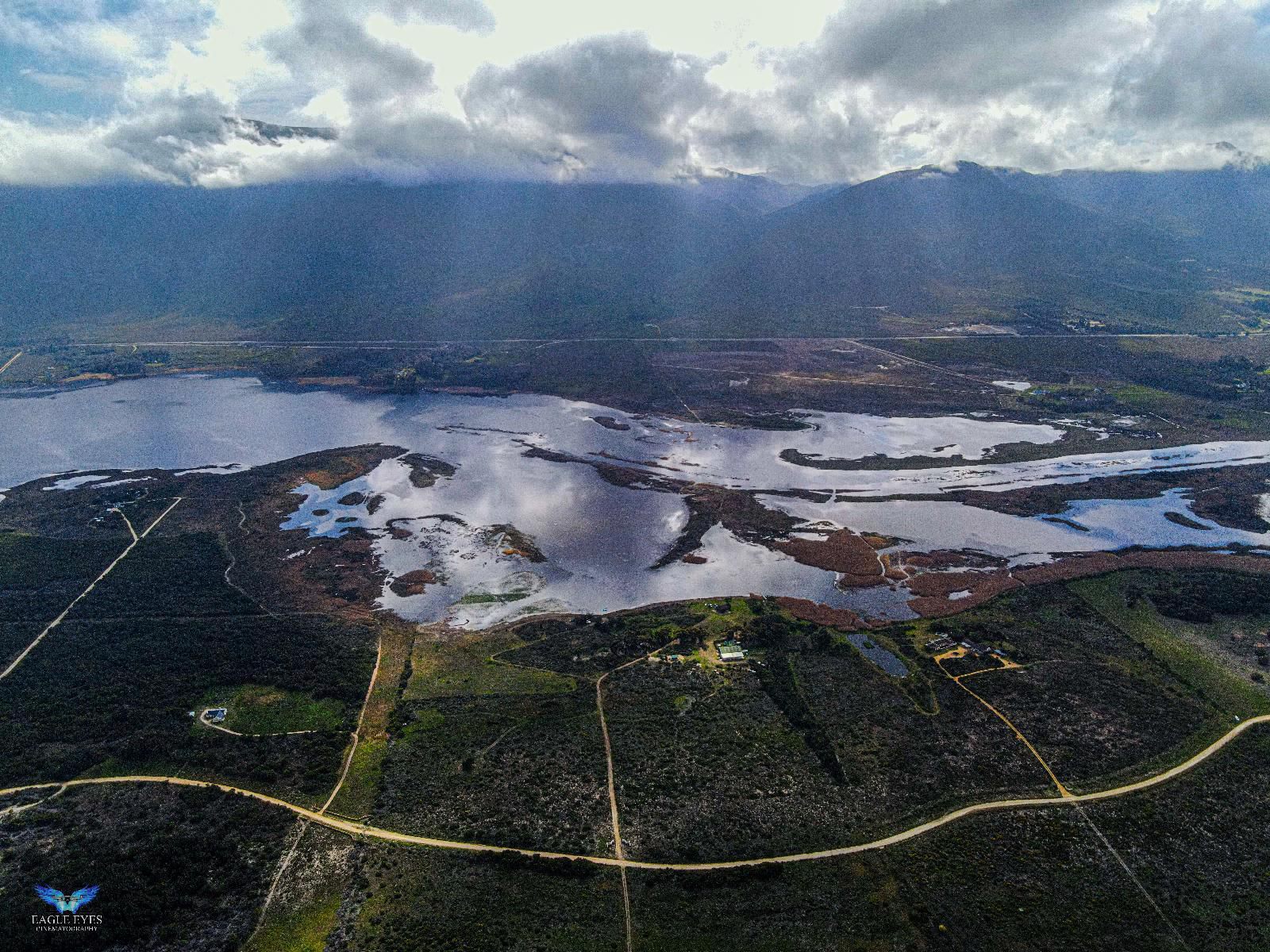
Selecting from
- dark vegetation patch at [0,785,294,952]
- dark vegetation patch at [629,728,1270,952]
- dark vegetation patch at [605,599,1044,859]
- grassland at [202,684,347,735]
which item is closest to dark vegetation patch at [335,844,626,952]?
dark vegetation patch at [629,728,1270,952]

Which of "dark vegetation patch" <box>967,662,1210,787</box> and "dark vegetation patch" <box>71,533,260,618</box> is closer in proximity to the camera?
"dark vegetation patch" <box>967,662,1210,787</box>

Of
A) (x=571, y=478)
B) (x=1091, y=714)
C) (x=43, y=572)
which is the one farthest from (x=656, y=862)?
(x=43, y=572)

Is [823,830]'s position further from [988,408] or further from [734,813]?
[988,408]

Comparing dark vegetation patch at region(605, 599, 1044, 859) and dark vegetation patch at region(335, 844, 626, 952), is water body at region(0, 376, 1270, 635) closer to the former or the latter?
dark vegetation patch at region(605, 599, 1044, 859)

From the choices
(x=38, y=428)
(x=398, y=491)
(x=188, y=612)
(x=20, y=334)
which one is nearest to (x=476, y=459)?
(x=398, y=491)

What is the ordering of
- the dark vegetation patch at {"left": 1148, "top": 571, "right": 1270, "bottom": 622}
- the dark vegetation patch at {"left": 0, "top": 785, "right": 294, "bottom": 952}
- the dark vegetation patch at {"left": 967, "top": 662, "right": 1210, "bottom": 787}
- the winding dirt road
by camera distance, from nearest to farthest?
the dark vegetation patch at {"left": 0, "top": 785, "right": 294, "bottom": 952}
the winding dirt road
the dark vegetation patch at {"left": 967, "top": 662, "right": 1210, "bottom": 787}
the dark vegetation patch at {"left": 1148, "top": 571, "right": 1270, "bottom": 622}

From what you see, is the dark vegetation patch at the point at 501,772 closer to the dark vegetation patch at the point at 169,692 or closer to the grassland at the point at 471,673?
the grassland at the point at 471,673
